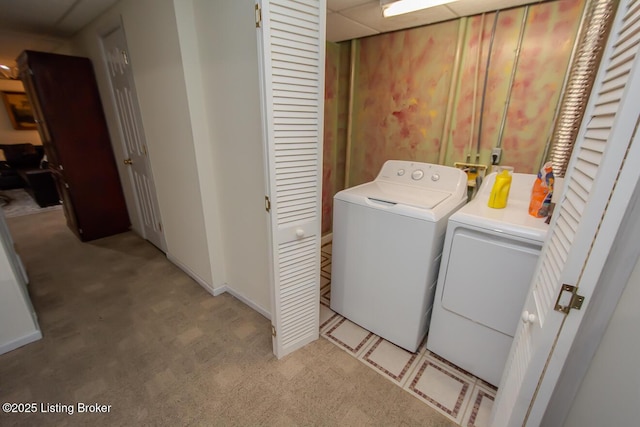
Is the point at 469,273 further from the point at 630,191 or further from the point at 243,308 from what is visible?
the point at 243,308

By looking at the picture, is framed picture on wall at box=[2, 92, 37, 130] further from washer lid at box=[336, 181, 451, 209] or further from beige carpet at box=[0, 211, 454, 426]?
washer lid at box=[336, 181, 451, 209]

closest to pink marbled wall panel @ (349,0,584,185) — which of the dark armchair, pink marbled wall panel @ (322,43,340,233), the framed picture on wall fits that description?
pink marbled wall panel @ (322,43,340,233)

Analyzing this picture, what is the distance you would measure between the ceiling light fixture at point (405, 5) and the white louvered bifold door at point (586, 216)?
1.26m

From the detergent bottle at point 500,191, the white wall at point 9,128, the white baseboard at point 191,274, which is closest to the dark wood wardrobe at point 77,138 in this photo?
the white baseboard at point 191,274

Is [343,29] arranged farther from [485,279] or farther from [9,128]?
[9,128]

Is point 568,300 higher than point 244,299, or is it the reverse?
point 568,300

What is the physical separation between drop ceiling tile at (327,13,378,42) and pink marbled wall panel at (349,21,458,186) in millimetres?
155

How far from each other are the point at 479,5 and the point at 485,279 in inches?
72.0

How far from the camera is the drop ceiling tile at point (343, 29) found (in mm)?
2125

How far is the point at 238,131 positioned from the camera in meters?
1.76

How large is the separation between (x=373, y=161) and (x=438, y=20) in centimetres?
130

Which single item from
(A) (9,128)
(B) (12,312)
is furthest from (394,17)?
(A) (9,128)

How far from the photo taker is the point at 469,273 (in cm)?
148

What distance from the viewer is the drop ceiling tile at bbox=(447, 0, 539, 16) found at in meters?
1.75
